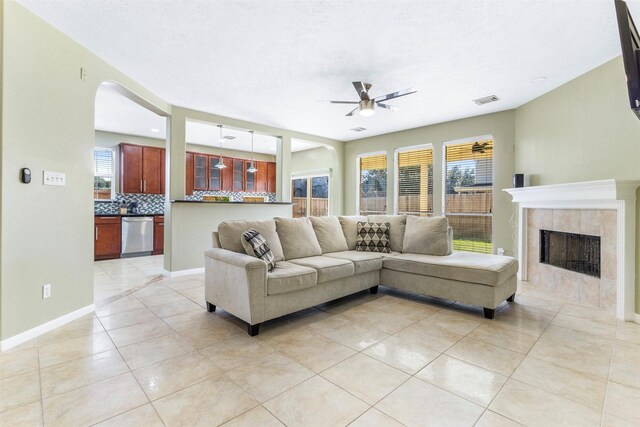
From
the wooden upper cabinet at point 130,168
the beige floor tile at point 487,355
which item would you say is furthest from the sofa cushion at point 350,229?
the wooden upper cabinet at point 130,168

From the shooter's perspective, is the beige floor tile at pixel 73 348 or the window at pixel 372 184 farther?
the window at pixel 372 184

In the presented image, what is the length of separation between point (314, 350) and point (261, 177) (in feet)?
23.7

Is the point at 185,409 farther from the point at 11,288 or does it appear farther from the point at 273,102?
the point at 273,102

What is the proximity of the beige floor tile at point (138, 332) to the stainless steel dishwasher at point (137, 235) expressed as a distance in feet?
13.7

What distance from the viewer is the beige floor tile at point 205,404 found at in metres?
1.55

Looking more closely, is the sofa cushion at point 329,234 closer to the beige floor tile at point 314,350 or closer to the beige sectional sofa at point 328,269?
the beige sectional sofa at point 328,269

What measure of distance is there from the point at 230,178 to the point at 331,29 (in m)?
6.21

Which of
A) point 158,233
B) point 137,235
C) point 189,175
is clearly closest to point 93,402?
point 137,235

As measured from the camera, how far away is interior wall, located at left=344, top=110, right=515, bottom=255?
16.3ft

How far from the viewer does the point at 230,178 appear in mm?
8297

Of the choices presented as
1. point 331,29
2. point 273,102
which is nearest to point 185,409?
point 331,29

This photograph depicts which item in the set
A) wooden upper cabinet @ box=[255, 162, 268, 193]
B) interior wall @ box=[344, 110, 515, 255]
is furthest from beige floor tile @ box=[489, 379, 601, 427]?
wooden upper cabinet @ box=[255, 162, 268, 193]

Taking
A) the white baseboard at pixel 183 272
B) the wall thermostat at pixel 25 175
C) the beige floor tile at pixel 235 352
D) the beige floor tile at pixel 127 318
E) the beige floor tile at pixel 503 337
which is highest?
the wall thermostat at pixel 25 175

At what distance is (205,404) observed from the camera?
1671 mm
